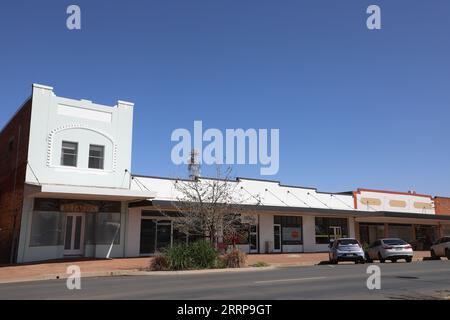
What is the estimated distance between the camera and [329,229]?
38.9m

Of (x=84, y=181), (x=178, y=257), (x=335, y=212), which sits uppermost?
Answer: (x=84, y=181)

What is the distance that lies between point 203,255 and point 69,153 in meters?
10.3

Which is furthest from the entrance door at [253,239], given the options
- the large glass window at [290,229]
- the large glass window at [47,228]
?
the large glass window at [47,228]

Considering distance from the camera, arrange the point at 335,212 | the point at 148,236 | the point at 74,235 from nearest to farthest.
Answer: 1. the point at 74,235
2. the point at 148,236
3. the point at 335,212

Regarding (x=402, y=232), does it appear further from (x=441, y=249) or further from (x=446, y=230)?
(x=441, y=249)

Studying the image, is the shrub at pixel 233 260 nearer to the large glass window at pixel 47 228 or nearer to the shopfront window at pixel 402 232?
the large glass window at pixel 47 228

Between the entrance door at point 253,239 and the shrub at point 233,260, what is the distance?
39.9ft

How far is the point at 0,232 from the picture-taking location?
27.6m

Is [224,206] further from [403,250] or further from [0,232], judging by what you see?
[0,232]

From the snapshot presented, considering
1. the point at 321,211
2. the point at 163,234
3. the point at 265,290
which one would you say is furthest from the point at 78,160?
the point at 321,211

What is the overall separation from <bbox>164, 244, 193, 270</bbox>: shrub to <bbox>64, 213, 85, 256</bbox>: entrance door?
8.47m

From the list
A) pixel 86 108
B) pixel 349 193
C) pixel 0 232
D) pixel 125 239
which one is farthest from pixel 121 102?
pixel 349 193
